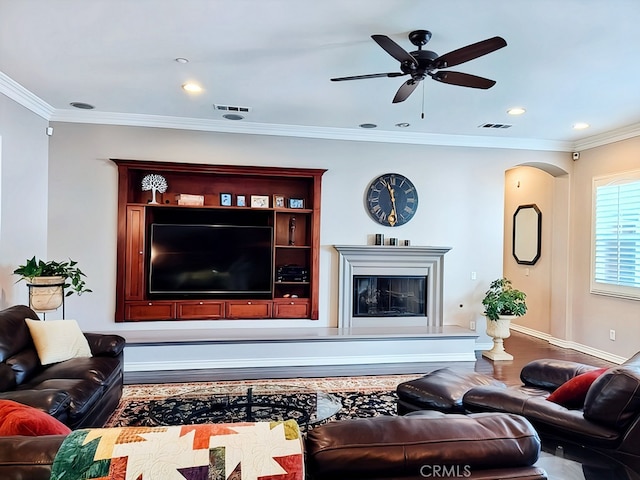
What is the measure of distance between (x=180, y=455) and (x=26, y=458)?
0.40 metres

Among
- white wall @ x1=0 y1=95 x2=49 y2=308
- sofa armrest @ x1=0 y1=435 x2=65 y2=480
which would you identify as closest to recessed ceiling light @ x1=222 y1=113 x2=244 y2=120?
white wall @ x1=0 y1=95 x2=49 y2=308

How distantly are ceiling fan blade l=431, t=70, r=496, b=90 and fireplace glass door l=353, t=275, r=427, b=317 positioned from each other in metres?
3.14

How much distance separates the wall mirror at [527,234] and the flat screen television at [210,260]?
14.4 ft

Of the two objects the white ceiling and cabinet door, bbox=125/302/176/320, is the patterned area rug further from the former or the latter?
the white ceiling

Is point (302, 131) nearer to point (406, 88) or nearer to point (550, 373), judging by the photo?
point (406, 88)

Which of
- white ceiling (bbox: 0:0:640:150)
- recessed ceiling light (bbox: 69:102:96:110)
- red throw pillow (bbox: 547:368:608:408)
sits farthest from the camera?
recessed ceiling light (bbox: 69:102:96:110)

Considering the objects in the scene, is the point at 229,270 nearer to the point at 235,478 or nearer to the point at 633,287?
the point at 235,478

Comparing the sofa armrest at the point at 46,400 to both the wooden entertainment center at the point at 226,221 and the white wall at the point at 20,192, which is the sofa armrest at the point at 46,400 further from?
the wooden entertainment center at the point at 226,221

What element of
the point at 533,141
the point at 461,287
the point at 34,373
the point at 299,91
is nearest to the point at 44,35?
the point at 299,91

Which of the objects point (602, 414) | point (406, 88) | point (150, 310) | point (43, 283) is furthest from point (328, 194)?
point (602, 414)

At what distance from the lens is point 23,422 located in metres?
1.33

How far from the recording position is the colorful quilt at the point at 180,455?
97 cm

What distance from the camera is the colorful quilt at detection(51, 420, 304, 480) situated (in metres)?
0.97

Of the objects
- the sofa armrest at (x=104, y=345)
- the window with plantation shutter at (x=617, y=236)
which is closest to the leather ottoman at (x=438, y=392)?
the sofa armrest at (x=104, y=345)
